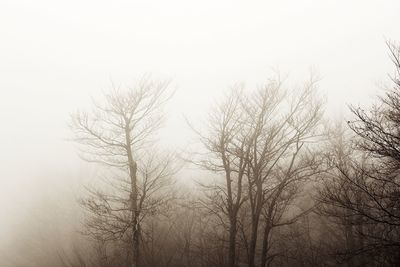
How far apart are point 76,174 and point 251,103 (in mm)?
35253

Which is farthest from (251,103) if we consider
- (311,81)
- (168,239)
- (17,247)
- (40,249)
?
(17,247)

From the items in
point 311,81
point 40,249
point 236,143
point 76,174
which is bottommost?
point 40,249

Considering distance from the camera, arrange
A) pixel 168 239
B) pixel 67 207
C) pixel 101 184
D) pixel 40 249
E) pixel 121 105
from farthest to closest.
Answer: pixel 101 184
pixel 67 207
pixel 40 249
pixel 168 239
pixel 121 105

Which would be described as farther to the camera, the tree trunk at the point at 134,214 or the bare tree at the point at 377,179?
the tree trunk at the point at 134,214

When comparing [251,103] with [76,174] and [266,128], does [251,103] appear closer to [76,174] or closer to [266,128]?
[266,128]

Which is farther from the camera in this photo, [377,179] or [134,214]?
[134,214]

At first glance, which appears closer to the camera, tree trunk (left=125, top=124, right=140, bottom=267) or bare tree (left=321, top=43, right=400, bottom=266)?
bare tree (left=321, top=43, right=400, bottom=266)

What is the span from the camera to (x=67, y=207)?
41.3 meters

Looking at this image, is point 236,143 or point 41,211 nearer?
point 236,143

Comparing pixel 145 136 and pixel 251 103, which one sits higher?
pixel 251 103

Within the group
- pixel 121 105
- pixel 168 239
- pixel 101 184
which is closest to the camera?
pixel 121 105

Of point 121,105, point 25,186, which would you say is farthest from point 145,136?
point 25,186

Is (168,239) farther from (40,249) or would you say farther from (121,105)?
(40,249)

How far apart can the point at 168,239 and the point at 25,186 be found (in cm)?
2956
